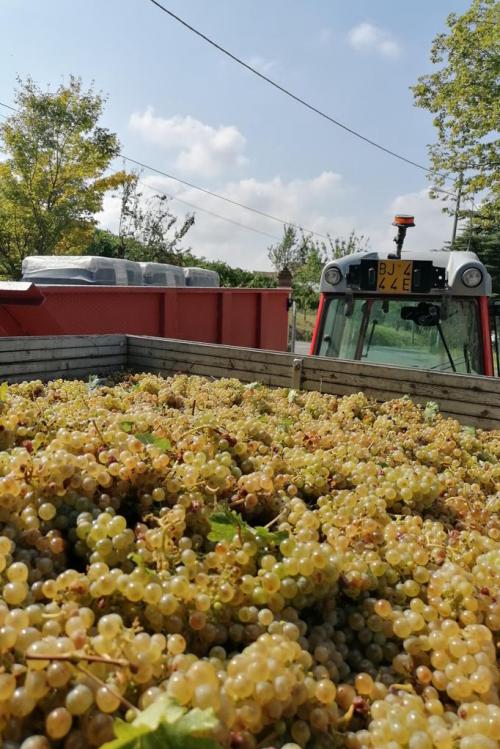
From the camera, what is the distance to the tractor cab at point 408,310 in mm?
5527

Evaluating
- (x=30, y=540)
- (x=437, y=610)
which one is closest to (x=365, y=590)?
(x=437, y=610)

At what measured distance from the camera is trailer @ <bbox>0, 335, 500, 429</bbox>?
4184 millimetres

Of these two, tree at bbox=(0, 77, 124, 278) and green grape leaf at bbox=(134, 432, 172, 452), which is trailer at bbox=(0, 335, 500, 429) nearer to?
green grape leaf at bbox=(134, 432, 172, 452)

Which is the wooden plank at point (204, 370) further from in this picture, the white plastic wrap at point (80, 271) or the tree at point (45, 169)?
the tree at point (45, 169)

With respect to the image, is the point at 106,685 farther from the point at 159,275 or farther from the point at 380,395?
the point at 159,275

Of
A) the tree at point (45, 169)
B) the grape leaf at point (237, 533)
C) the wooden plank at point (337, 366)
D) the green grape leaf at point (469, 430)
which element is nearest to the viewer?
the grape leaf at point (237, 533)

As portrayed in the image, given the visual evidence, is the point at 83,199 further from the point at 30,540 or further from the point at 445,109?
the point at 30,540

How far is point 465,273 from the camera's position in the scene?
5434 millimetres

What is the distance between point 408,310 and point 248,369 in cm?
166

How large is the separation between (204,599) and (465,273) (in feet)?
15.9

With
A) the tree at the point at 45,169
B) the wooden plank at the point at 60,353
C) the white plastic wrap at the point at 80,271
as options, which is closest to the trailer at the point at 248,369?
the wooden plank at the point at 60,353

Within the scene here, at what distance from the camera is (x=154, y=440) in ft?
6.86

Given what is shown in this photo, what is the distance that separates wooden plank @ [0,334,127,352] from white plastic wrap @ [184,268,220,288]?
7.93 metres

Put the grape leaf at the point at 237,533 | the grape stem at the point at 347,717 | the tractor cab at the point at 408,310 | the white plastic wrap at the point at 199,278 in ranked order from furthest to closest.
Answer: the white plastic wrap at the point at 199,278
the tractor cab at the point at 408,310
the grape leaf at the point at 237,533
the grape stem at the point at 347,717
